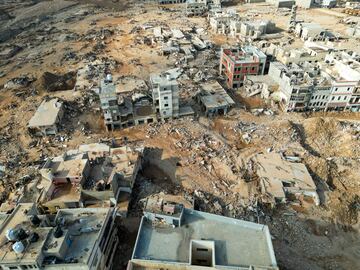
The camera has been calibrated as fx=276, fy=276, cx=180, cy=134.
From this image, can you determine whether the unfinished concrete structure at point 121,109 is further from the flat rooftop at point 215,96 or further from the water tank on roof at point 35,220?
the water tank on roof at point 35,220

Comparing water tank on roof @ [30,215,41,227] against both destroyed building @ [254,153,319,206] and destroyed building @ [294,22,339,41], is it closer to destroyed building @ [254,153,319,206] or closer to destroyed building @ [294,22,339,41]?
destroyed building @ [254,153,319,206]

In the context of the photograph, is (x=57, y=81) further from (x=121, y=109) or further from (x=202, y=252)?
(x=202, y=252)

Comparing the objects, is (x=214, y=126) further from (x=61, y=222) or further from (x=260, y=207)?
(x=61, y=222)

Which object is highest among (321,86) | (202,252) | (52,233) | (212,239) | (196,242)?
(52,233)

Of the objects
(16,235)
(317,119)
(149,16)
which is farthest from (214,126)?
(149,16)

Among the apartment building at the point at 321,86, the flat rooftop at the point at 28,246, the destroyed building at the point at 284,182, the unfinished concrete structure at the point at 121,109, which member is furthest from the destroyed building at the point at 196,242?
the apartment building at the point at 321,86

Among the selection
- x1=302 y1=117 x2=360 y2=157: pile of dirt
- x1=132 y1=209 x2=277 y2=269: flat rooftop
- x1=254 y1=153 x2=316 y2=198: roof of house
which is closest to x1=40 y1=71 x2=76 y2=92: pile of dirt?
x1=254 y1=153 x2=316 y2=198: roof of house

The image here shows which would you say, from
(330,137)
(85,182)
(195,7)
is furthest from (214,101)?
(195,7)

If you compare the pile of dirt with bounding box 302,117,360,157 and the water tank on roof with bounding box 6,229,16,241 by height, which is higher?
the water tank on roof with bounding box 6,229,16,241
